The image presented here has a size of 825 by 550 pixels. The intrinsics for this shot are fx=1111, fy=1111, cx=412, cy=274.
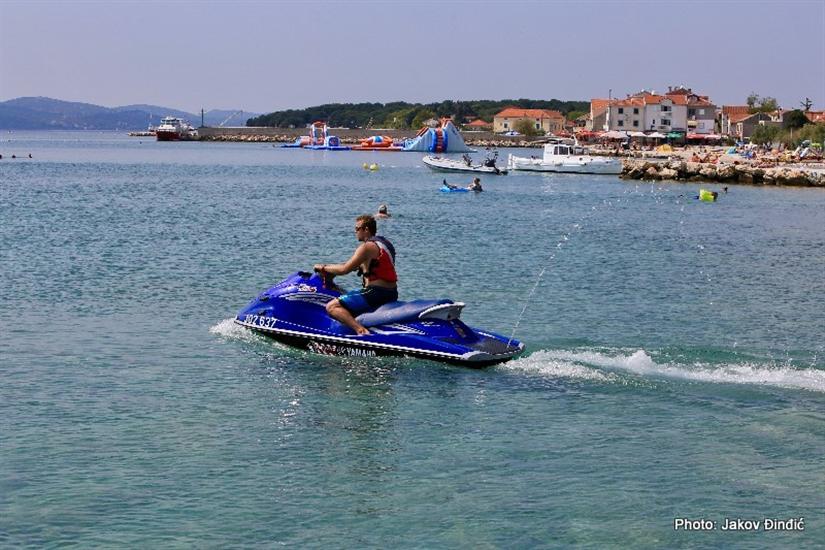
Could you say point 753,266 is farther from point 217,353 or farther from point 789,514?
point 789,514

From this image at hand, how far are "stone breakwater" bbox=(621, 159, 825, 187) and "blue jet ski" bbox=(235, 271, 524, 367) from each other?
205 feet

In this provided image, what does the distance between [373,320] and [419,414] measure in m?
2.61

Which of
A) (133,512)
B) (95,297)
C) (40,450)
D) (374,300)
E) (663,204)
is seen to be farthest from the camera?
(663,204)

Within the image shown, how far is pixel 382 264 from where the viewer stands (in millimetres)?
15570

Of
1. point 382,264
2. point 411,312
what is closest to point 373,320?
point 411,312

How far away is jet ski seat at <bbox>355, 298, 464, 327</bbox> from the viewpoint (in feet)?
50.6

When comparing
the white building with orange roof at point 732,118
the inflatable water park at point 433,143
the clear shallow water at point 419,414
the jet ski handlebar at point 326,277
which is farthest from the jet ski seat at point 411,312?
the white building with orange roof at point 732,118

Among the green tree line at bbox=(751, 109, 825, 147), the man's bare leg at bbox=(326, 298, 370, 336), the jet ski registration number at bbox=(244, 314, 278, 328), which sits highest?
the green tree line at bbox=(751, 109, 825, 147)

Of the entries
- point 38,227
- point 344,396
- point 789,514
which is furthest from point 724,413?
point 38,227

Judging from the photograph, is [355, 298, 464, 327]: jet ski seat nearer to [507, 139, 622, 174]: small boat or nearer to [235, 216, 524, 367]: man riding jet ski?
[235, 216, 524, 367]: man riding jet ski

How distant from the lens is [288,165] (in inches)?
4582

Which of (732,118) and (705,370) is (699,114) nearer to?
(732,118)

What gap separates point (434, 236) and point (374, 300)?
75.0 feet

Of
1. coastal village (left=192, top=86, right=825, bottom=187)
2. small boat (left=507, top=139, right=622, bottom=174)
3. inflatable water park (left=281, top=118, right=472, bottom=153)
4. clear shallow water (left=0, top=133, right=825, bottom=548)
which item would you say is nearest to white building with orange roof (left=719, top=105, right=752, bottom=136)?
coastal village (left=192, top=86, right=825, bottom=187)
